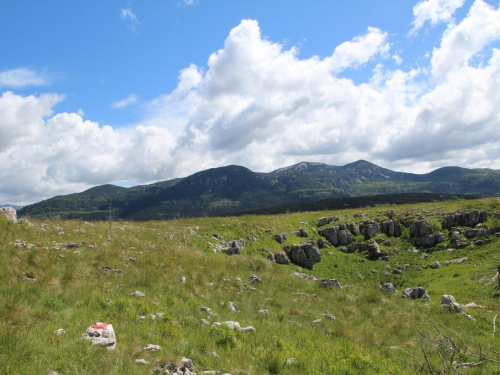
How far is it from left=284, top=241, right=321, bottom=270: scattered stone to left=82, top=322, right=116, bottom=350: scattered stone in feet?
110

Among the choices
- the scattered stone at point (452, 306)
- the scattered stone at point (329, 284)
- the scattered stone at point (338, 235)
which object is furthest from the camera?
the scattered stone at point (338, 235)

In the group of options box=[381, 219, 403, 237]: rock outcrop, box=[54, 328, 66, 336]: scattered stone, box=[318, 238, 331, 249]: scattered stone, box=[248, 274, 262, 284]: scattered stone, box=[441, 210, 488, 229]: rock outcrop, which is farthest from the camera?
box=[381, 219, 403, 237]: rock outcrop

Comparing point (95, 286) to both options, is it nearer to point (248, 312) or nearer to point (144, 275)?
point (144, 275)

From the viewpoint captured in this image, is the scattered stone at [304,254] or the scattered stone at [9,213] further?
the scattered stone at [304,254]

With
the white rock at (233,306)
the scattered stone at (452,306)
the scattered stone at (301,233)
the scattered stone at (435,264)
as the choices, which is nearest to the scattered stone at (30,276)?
the white rock at (233,306)

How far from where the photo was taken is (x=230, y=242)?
3562 centimetres

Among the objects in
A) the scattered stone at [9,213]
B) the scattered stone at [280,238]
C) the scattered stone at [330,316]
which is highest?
the scattered stone at [9,213]

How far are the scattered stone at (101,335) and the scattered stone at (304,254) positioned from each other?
1315 inches

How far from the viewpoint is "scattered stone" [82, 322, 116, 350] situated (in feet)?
21.0

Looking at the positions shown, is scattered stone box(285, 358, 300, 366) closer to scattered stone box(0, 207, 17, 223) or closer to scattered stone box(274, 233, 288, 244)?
scattered stone box(0, 207, 17, 223)

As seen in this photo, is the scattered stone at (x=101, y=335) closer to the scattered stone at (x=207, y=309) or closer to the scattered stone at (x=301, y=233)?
the scattered stone at (x=207, y=309)

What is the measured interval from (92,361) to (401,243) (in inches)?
1954

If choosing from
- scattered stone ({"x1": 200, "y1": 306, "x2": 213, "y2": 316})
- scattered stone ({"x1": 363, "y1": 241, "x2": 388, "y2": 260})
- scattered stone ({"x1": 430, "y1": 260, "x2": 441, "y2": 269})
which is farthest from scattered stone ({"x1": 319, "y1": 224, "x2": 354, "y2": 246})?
scattered stone ({"x1": 200, "y1": 306, "x2": 213, "y2": 316})

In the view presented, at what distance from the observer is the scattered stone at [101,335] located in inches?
252
